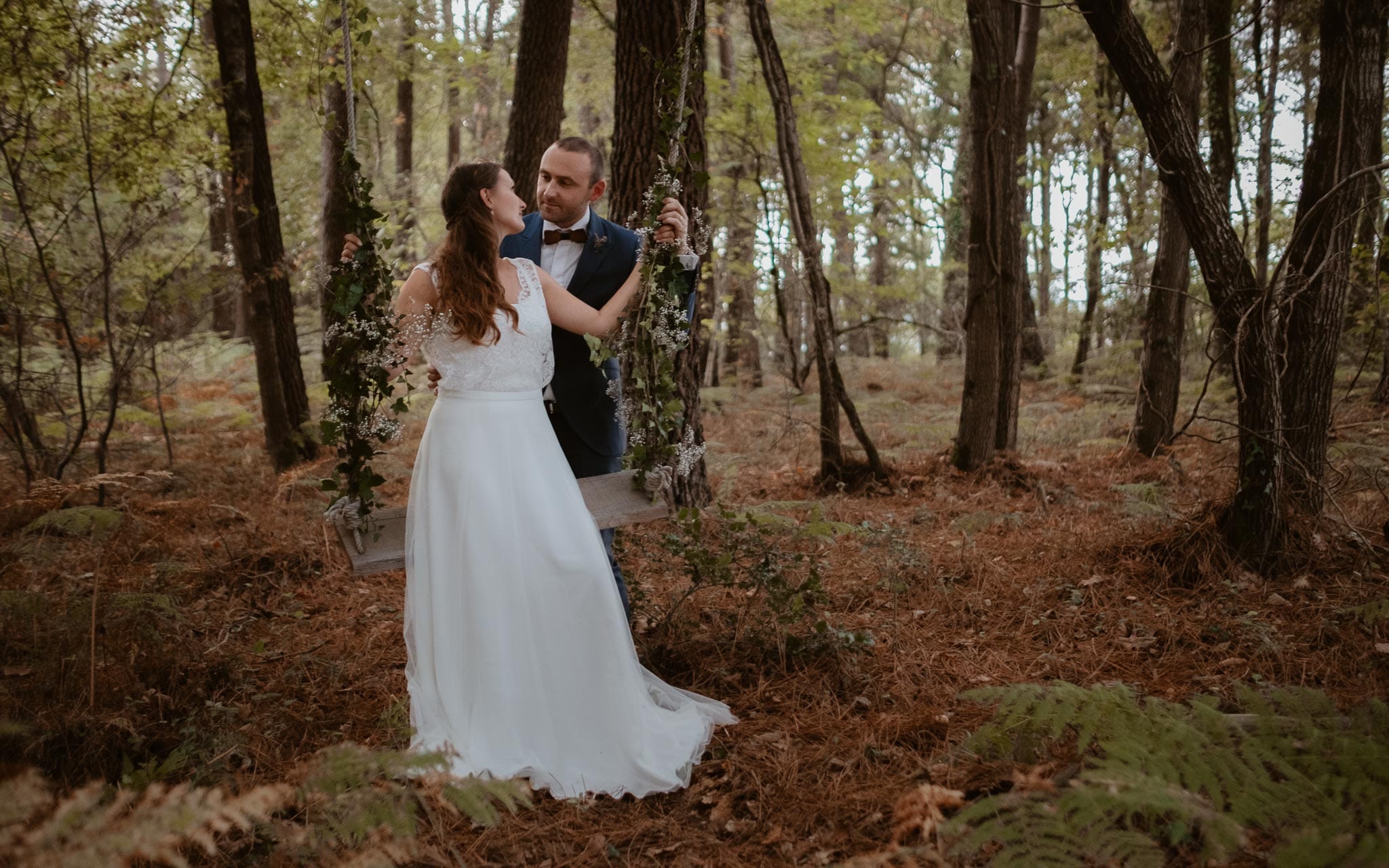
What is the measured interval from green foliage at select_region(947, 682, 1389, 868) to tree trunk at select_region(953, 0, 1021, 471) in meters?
4.90

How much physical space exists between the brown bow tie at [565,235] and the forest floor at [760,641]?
5.04ft

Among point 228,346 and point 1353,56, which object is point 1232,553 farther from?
point 228,346

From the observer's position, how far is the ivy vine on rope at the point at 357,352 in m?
3.51

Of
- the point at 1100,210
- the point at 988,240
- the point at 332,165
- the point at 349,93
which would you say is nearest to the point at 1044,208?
the point at 1100,210

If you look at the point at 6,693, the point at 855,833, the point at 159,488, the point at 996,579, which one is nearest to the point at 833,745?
the point at 855,833

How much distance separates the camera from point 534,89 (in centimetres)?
782

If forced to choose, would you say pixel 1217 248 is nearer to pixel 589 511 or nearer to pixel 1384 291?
pixel 1384 291

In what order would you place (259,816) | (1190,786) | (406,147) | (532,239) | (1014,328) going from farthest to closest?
(406,147), (1014,328), (532,239), (1190,786), (259,816)

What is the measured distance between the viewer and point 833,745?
3504 millimetres

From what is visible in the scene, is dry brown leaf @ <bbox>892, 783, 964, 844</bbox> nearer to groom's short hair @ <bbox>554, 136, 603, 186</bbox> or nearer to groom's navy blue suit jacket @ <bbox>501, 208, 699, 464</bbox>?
groom's navy blue suit jacket @ <bbox>501, 208, 699, 464</bbox>

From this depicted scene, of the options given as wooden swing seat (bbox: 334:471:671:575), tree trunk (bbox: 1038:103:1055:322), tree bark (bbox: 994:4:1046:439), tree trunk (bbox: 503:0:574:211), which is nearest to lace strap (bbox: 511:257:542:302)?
wooden swing seat (bbox: 334:471:671:575)

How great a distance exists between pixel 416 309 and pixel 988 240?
18.0ft

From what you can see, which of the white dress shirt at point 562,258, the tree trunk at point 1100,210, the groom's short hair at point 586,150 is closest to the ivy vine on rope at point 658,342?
the groom's short hair at point 586,150

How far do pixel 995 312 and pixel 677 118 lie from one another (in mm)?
4921
